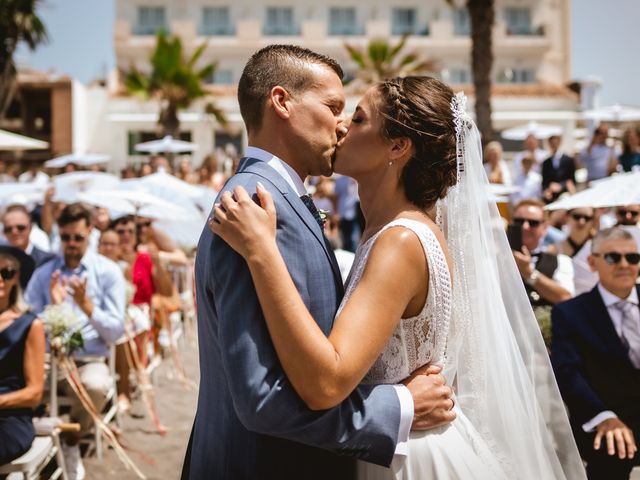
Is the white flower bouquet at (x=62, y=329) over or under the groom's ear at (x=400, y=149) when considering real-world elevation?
under

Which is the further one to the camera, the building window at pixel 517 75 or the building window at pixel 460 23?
the building window at pixel 517 75

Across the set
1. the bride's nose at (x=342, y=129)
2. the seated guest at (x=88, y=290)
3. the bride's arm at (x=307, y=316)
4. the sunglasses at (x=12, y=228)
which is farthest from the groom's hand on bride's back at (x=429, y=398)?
the sunglasses at (x=12, y=228)

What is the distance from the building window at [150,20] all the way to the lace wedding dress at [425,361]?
45621 millimetres

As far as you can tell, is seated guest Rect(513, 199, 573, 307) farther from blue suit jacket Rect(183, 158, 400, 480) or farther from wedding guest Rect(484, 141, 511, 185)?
wedding guest Rect(484, 141, 511, 185)

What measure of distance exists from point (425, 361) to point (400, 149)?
710 millimetres

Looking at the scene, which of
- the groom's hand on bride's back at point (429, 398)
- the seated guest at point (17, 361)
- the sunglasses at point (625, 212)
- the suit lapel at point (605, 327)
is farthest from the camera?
the sunglasses at point (625, 212)

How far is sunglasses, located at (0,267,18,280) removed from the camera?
4656 millimetres

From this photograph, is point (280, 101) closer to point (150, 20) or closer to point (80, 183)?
point (80, 183)

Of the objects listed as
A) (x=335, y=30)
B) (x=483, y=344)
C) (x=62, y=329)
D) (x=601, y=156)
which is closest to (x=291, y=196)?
(x=483, y=344)

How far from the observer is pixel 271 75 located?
7.52 ft

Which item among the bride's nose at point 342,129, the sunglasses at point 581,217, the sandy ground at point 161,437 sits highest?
the bride's nose at point 342,129

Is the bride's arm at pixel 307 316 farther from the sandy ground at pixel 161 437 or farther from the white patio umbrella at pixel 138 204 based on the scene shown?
the white patio umbrella at pixel 138 204

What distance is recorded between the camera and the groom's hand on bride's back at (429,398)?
232 centimetres

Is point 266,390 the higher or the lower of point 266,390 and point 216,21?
the lower
